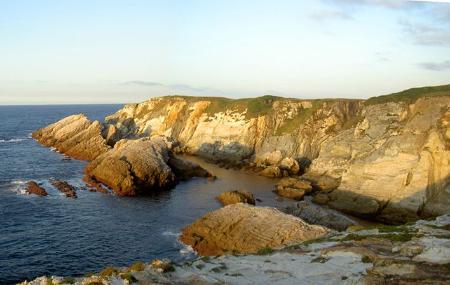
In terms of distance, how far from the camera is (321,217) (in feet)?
139

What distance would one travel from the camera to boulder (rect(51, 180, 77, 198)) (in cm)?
5214

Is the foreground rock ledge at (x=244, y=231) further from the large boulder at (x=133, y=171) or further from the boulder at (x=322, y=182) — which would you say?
the boulder at (x=322, y=182)

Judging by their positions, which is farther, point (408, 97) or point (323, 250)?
point (408, 97)

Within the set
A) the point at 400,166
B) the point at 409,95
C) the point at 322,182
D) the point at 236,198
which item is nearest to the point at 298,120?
the point at 322,182

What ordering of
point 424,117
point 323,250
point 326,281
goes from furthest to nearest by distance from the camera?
point 424,117 < point 323,250 < point 326,281

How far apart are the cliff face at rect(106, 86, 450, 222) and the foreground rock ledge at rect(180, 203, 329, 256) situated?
1431 cm

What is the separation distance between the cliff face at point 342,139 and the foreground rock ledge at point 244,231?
14.3 m

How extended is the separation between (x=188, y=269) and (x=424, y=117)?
4014 centimetres

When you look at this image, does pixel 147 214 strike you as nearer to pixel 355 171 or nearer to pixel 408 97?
pixel 355 171

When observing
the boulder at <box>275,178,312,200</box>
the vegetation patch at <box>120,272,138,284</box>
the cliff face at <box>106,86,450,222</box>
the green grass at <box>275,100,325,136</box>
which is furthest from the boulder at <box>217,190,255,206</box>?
the vegetation patch at <box>120,272,138,284</box>

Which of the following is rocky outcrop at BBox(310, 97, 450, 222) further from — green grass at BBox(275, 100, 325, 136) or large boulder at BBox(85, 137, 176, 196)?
large boulder at BBox(85, 137, 176, 196)

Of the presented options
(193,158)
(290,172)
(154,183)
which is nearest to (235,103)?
(193,158)

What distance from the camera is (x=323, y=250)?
870 inches

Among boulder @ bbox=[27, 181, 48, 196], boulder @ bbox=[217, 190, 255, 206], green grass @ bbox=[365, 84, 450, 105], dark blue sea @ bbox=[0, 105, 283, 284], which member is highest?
green grass @ bbox=[365, 84, 450, 105]
